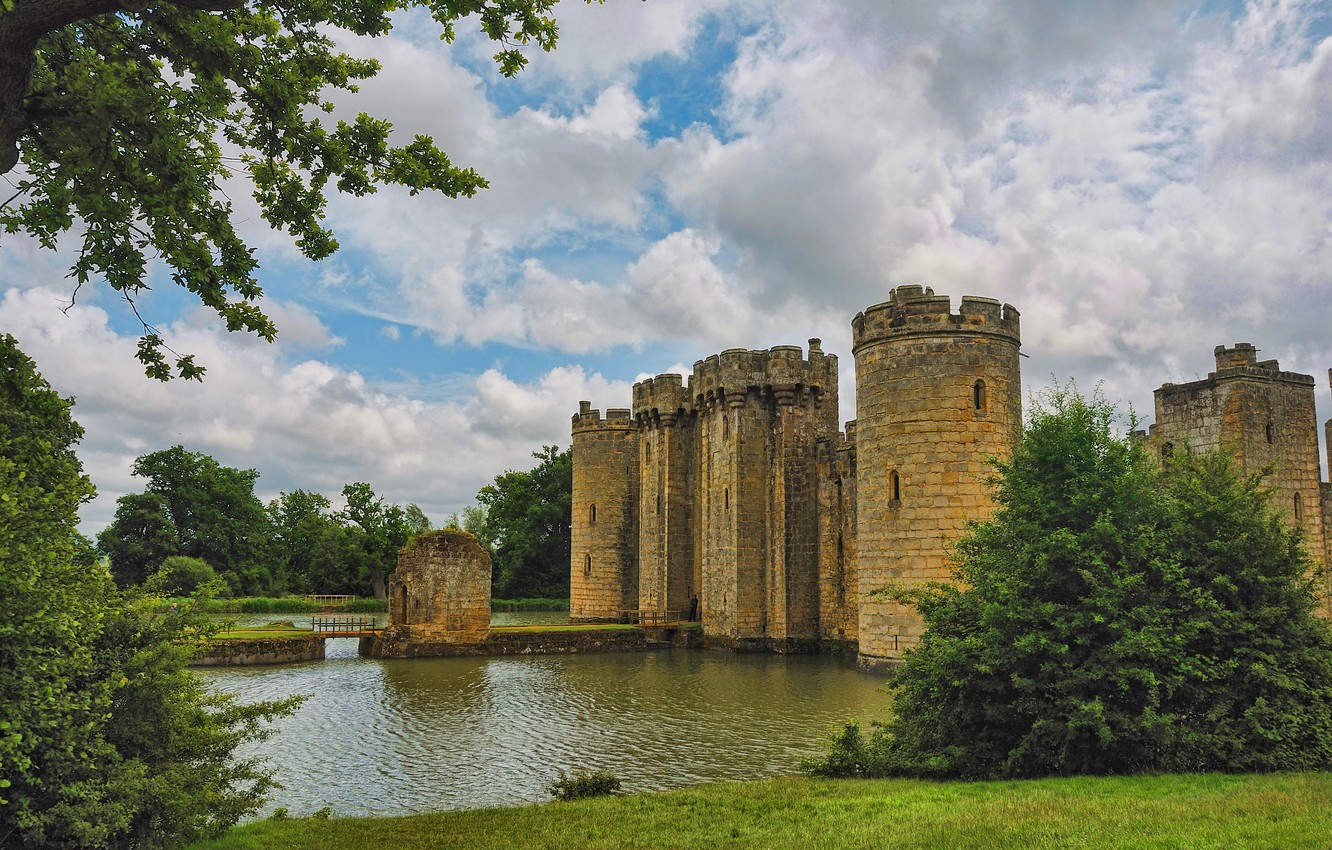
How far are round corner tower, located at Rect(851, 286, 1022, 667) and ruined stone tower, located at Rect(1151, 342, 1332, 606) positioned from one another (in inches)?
158

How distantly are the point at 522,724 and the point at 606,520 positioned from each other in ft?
77.6

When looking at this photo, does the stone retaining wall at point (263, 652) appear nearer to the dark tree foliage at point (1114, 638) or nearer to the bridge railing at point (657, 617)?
the bridge railing at point (657, 617)

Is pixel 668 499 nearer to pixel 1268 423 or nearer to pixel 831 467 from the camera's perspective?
pixel 831 467

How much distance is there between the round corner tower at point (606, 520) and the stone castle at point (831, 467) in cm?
8

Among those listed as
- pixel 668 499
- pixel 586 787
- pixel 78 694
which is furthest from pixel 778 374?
pixel 78 694

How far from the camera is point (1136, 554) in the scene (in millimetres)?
10875

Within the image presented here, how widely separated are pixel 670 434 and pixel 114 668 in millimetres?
30192

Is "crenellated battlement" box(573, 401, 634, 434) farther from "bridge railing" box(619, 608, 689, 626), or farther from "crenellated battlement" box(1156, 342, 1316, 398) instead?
"crenellated battlement" box(1156, 342, 1316, 398)

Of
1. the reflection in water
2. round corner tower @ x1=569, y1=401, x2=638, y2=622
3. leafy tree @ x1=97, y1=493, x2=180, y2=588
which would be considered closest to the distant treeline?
leafy tree @ x1=97, y1=493, x2=180, y2=588

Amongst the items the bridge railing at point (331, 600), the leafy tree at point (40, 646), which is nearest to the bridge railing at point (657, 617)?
the bridge railing at point (331, 600)

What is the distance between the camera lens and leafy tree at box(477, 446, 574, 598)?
6353cm

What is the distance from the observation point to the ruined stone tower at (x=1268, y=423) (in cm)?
2041

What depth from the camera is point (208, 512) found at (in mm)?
65188

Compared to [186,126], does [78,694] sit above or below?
below
